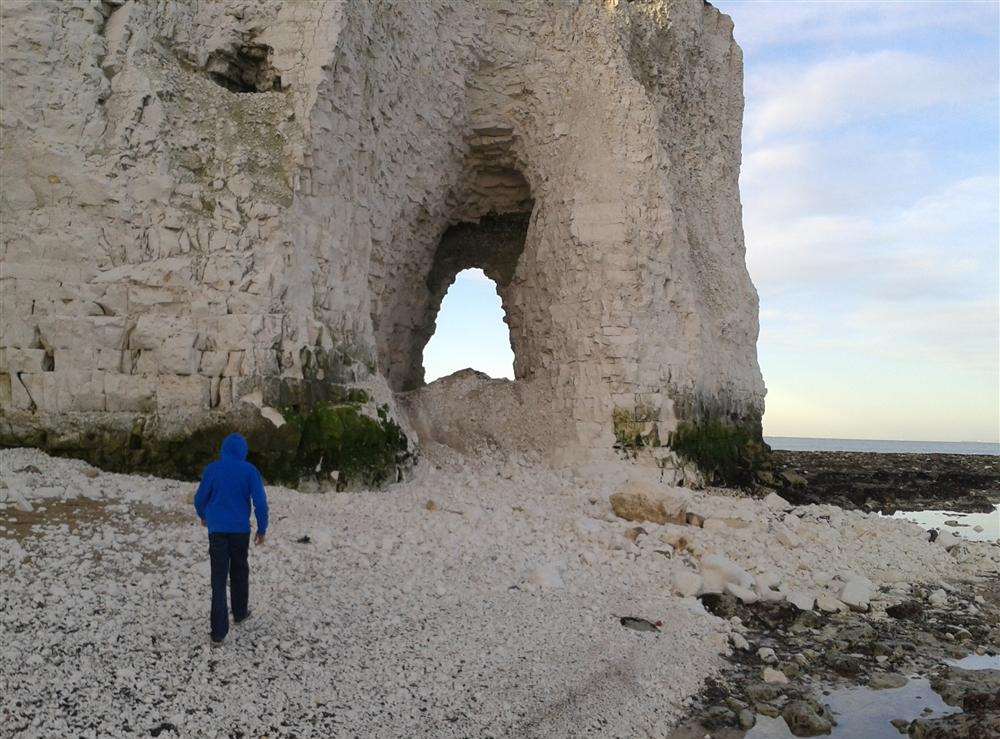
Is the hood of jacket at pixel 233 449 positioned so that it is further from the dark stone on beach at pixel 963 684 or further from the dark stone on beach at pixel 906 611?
the dark stone on beach at pixel 906 611

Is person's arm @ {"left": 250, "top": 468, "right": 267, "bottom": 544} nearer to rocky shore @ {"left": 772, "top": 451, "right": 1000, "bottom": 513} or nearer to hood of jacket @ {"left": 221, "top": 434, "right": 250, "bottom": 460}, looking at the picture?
hood of jacket @ {"left": 221, "top": 434, "right": 250, "bottom": 460}

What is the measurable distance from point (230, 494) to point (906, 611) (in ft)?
23.9

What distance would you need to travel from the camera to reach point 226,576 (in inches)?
207

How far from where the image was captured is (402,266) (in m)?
16.1

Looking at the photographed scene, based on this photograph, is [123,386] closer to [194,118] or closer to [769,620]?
[194,118]

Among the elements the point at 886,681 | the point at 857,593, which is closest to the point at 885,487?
the point at 857,593

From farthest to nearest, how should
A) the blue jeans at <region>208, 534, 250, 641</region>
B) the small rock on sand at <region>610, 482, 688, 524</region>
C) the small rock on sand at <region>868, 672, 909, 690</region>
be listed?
the small rock on sand at <region>610, 482, 688, 524</region> → the small rock on sand at <region>868, 672, 909, 690</region> → the blue jeans at <region>208, 534, 250, 641</region>

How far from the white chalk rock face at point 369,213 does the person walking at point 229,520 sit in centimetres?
470

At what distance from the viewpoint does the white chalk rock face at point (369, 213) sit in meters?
9.66

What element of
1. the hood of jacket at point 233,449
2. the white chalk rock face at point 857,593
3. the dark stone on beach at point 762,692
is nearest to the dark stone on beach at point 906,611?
the white chalk rock face at point 857,593

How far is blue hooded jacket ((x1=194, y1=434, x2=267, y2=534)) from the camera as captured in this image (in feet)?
17.2

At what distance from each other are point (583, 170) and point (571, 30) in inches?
127

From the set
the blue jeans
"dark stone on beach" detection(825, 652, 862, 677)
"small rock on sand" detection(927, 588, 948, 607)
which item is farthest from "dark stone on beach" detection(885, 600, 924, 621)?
the blue jeans

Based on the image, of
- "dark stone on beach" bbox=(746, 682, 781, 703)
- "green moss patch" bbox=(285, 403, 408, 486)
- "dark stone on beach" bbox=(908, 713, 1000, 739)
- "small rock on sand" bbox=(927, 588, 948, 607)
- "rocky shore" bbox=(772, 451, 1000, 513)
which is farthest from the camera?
"rocky shore" bbox=(772, 451, 1000, 513)
